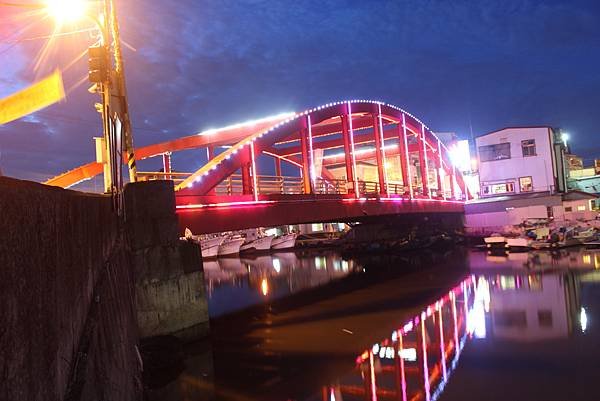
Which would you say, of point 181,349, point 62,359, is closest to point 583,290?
point 181,349

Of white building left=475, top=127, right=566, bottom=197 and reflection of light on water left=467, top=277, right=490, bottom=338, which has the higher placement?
white building left=475, top=127, right=566, bottom=197

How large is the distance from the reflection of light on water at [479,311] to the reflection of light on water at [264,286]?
11.1 metres

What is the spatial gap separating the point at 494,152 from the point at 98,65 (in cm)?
5139

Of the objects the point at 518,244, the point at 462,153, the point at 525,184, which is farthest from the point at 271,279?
the point at 462,153

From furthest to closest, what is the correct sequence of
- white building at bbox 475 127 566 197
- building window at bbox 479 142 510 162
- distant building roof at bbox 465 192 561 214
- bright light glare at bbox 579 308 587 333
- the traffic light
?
building window at bbox 479 142 510 162 < white building at bbox 475 127 566 197 < distant building roof at bbox 465 192 561 214 < bright light glare at bbox 579 308 587 333 < the traffic light

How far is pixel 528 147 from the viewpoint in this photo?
52656 mm

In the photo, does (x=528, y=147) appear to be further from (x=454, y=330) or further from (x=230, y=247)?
(x=454, y=330)

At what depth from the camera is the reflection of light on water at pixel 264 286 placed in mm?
25894

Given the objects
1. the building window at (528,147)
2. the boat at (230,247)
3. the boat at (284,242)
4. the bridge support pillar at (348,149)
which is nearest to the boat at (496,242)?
the bridge support pillar at (348,149)

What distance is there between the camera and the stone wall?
2.10 meters

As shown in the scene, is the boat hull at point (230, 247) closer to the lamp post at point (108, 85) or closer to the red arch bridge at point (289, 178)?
the red arch bridge at point (289, 178)

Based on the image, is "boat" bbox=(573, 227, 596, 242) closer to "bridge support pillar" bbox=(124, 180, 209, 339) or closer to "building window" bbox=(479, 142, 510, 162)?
"building window" bbox=(479, 142, 510, 162)

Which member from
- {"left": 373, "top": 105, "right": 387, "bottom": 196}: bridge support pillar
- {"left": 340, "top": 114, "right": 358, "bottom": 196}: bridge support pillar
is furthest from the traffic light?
{"left": 373, "top": 105, "right": 387, "bottom": 196}: bridge support pillar

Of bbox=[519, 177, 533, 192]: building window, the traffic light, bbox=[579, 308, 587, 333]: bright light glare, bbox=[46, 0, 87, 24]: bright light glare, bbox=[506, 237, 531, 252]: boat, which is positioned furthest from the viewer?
bbox=[519, 177, 533, 192]: building window
